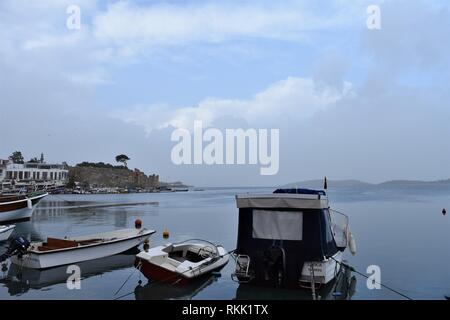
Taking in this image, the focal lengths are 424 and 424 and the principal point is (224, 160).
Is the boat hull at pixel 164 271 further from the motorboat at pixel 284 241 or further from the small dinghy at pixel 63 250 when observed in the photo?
the small dinghy at pixel 63 250

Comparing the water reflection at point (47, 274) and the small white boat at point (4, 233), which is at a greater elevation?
the small white boat at point (4, 233)

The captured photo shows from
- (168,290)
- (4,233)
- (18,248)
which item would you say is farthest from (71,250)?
(4,233)

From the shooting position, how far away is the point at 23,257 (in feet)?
52.1

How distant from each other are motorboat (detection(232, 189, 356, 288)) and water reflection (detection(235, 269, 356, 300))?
211 mm

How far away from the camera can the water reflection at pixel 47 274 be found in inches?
548

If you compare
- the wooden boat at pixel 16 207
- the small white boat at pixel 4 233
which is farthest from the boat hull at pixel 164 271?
the wooden boat at pixel 16 207

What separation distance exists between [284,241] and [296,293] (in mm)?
1531

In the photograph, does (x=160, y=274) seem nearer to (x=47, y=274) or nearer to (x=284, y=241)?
(x=284, y=241)

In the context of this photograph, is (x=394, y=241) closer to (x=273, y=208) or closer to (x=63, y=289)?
(x=273, y=208)

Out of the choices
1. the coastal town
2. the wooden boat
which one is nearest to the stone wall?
the coastal town

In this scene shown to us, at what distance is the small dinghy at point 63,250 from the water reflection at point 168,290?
168 inches
